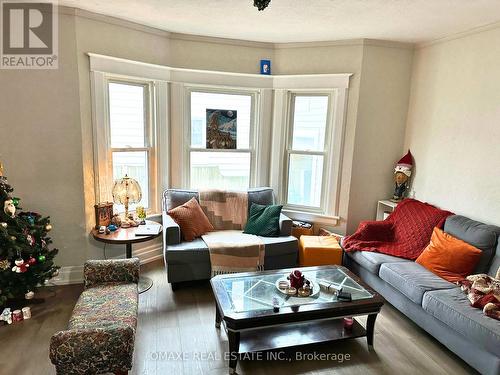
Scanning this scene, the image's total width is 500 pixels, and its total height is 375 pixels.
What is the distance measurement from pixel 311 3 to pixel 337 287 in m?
2.28

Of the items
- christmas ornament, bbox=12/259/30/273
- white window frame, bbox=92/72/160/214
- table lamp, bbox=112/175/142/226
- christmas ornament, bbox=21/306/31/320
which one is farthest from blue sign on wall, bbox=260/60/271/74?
christmas ornament, bbox=21/306/31/320

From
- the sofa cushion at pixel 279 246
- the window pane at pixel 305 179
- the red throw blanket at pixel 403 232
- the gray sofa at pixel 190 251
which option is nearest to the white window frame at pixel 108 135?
the gray sofa at pixel 190 251

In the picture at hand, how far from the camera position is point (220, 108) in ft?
13.5

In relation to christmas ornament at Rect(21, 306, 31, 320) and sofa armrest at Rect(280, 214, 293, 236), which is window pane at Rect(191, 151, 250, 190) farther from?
christmas ornament at Rect(21, 306, 31, 320)

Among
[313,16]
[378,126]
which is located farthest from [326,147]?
[313,16]

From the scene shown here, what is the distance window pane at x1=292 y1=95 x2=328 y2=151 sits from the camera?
4.13 meters

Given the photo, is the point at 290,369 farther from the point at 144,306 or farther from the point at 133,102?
the point at 133,102

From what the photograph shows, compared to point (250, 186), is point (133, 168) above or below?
above

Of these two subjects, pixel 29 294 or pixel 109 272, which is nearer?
pixel 109 272

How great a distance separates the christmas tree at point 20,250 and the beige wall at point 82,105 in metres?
0.36

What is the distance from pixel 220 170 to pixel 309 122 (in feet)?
4.24

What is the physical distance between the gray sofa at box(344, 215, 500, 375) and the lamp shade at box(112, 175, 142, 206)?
91.9 inches

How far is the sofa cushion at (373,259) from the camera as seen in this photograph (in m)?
3.07

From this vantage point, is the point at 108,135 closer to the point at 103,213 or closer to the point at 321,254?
the point at 103,213
